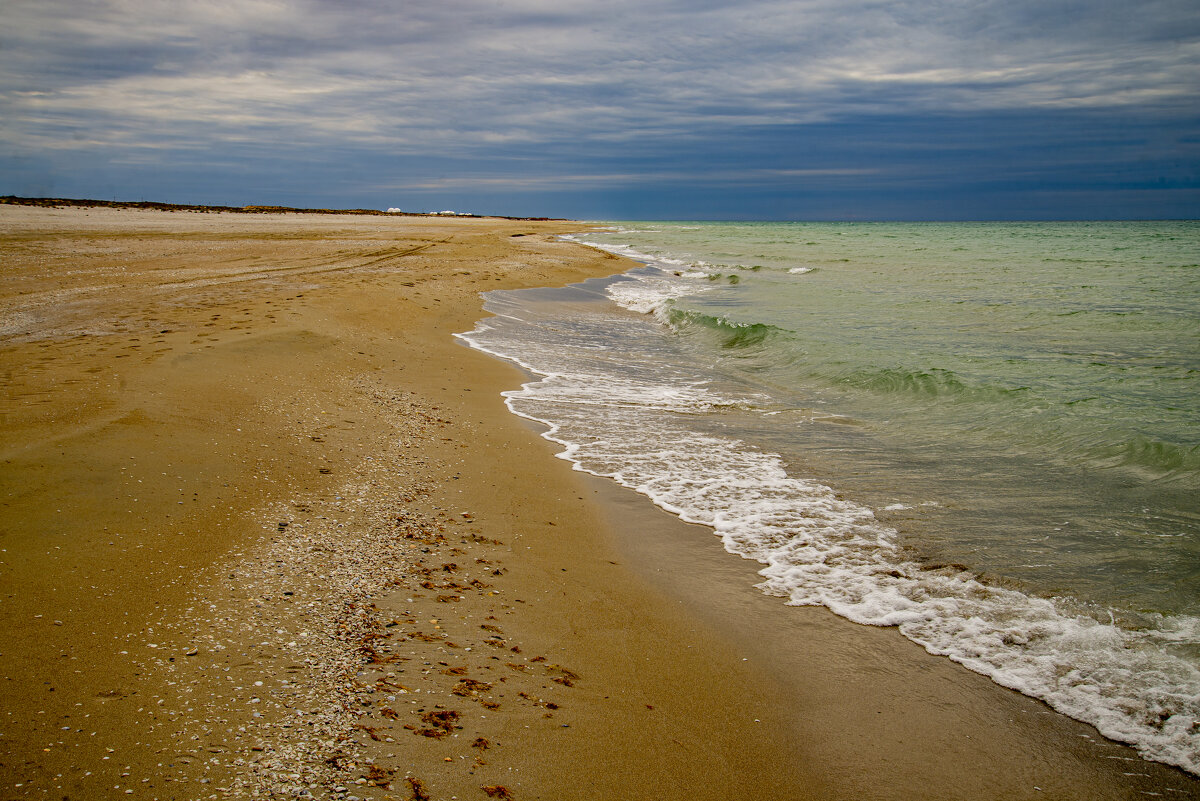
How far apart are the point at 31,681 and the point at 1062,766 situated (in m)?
4.03

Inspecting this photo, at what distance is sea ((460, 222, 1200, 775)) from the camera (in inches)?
147

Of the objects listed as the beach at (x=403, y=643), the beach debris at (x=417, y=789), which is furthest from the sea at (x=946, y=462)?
the beach debris at (x=417, y=789)

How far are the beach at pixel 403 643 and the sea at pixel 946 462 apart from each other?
0.37m

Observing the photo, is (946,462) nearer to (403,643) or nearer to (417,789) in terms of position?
(403,643)

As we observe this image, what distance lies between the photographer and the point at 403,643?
127 inches

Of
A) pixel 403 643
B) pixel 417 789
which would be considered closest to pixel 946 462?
pixel 403 643

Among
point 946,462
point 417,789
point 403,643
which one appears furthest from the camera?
point 946,462

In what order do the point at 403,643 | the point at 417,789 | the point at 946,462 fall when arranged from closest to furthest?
the point at 417,789 → the point at 403,643 → the point at 946,462

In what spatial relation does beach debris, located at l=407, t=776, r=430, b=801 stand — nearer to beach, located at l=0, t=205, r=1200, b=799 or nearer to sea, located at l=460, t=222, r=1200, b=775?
beach, located at l=0, t=205, r=1200, b=799

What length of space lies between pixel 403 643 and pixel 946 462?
554 cm

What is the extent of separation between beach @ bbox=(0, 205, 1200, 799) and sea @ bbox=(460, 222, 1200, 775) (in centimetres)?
37

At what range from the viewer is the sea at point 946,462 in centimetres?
374

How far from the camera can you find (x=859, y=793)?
8.82ft

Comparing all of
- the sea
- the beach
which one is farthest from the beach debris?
the sea
